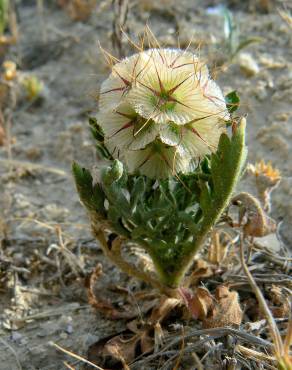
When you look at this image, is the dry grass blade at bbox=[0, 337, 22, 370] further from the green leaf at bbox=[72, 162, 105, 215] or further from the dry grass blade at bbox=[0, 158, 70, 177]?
the dry grass blade at bbox=[0, 158, 70, 177]

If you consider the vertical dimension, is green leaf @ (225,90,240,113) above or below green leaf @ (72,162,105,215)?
above

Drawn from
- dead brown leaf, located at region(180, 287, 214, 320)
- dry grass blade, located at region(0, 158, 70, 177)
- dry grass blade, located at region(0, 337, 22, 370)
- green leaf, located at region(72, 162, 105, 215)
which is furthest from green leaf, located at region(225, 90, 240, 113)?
dry grass blade, located at region(0, 158, 70, 177)

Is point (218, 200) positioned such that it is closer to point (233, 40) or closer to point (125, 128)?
point (125, 128)

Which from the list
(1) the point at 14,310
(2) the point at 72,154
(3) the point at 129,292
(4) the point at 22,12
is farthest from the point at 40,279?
(4) the point at 22,12

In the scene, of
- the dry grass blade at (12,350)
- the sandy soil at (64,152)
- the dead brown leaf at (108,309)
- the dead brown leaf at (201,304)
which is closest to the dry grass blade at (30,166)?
the sandy soil at (64,152)

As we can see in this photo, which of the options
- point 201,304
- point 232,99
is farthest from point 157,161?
point 201,304
